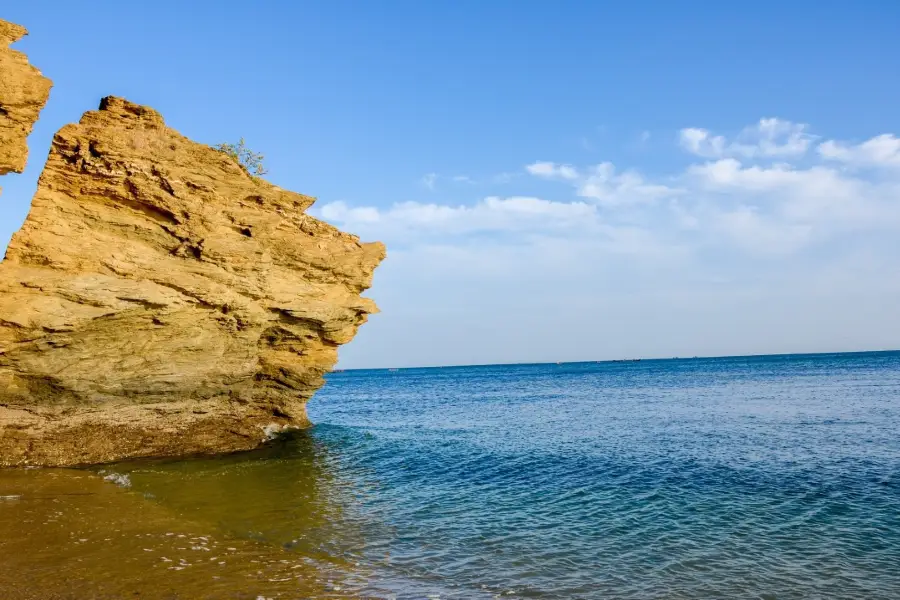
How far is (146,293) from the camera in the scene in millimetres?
18359

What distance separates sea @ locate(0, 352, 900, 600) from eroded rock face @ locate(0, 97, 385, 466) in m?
1.95

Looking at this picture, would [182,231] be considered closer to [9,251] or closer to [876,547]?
[9,251]

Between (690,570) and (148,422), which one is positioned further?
(148,422)

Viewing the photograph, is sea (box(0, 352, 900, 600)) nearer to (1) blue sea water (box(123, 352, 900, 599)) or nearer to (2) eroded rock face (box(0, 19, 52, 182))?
(1) blue sea water (box(123, 352, 900, 599))

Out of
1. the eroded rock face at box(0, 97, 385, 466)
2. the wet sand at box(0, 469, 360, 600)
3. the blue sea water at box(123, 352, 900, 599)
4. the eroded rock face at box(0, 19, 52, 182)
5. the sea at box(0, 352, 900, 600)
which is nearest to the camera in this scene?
the wet sand at box(0, 469, 360, 600)

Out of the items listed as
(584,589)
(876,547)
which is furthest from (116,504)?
(876,547)

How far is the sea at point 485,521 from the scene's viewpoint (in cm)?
950

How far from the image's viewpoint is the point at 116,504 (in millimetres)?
14102

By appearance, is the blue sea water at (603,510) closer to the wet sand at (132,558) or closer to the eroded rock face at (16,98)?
the wet sand at (132,558)

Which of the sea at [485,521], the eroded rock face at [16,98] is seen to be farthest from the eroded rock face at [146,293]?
the eroded rock face at [16,98]

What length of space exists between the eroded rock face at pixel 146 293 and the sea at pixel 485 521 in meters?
1.95

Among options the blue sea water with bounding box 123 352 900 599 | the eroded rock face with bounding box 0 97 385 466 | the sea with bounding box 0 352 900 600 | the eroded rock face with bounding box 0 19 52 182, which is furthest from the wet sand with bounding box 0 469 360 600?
the eroded rock face with bounding box 0 19 52 182

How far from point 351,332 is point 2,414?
41.9ft

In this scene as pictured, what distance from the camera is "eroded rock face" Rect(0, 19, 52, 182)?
15.3 m
